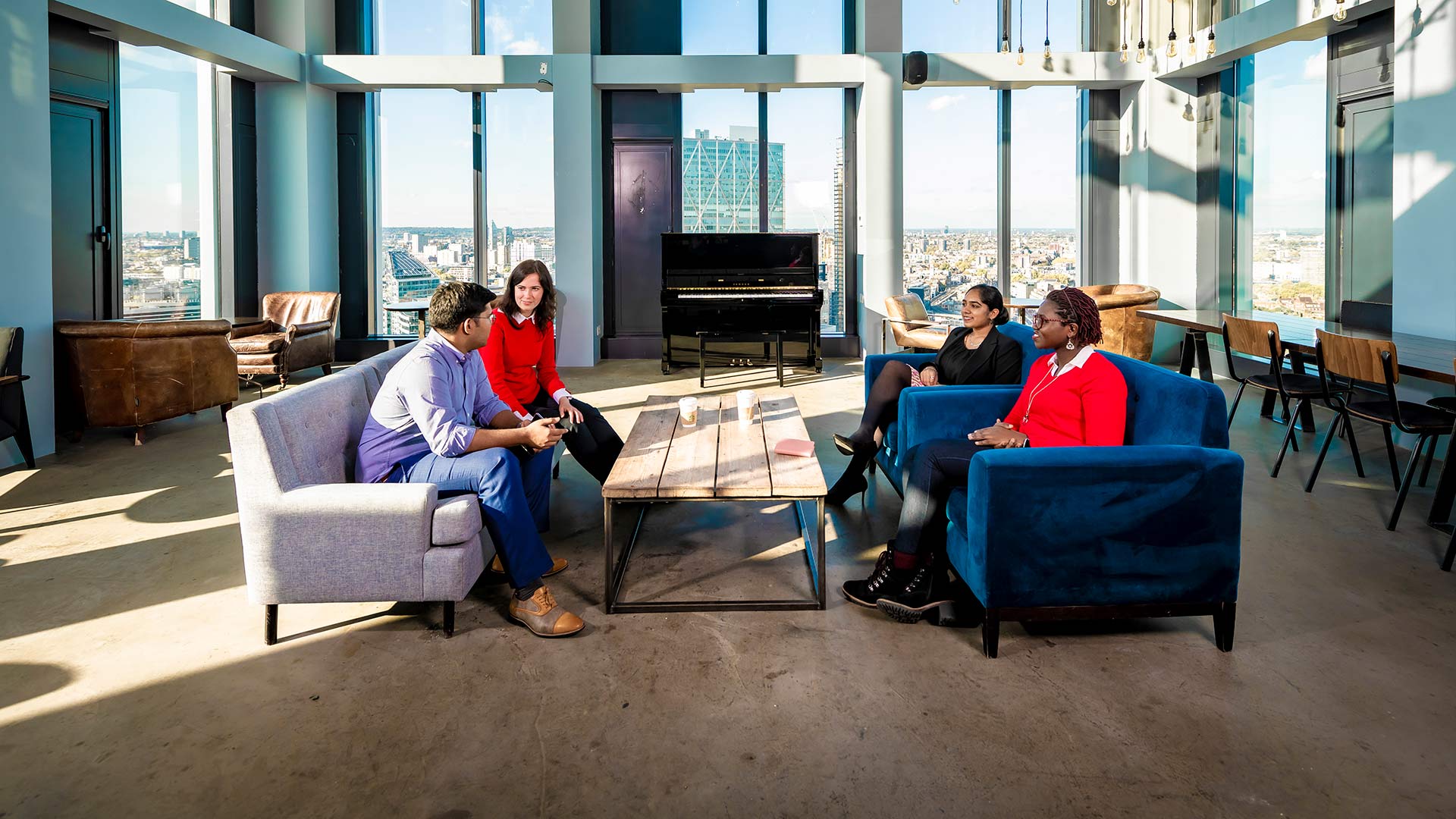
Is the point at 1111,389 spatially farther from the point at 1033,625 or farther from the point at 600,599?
the point at 600,599

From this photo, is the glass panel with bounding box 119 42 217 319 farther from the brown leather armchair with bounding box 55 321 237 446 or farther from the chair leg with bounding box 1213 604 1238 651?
the chair leg with bounding box 1213 604 1238 651

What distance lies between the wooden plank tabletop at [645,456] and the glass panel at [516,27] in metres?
7.01

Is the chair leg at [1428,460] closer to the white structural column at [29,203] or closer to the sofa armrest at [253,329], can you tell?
the white structural column at [29,203]

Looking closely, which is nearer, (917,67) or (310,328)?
(310,328)

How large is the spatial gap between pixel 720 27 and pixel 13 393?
7632 millimetres

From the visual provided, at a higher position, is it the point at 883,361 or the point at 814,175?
the point at 814,175

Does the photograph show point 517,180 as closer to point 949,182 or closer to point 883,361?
point 949,182

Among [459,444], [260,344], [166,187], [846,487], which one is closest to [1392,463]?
[846,487]

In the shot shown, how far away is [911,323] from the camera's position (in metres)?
8.40

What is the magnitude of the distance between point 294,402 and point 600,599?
4.05ft

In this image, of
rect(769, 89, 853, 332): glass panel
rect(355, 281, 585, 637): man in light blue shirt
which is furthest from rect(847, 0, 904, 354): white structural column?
rect(355, 281, 585, 637): man in light blue shirt

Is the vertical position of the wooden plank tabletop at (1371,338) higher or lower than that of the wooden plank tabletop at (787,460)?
higher

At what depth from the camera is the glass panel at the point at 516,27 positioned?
1028 cm

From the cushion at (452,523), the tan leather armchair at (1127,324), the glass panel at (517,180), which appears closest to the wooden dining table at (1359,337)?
the tan leather armchair at (1127,324)
